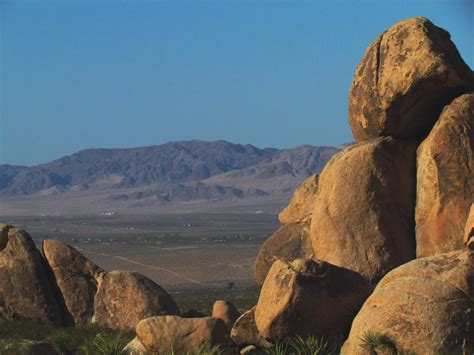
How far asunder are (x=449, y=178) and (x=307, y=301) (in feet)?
18.0

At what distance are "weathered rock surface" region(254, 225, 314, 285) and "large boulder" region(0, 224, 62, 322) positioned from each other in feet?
21.5

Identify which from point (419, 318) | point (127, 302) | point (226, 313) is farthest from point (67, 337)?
point (419, 318)

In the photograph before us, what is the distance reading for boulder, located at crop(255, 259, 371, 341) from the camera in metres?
21.0

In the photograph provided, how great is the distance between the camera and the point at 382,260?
79.7 ft

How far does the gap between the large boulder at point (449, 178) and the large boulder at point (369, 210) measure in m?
0.64

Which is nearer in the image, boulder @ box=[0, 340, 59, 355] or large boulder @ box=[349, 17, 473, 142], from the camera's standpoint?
boulder @ box=[0, 340, 59, 355]

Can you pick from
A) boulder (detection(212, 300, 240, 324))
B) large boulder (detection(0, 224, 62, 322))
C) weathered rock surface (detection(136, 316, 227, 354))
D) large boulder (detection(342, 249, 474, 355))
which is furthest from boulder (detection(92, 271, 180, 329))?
large boulder (detection(342, 249, 474, 355))

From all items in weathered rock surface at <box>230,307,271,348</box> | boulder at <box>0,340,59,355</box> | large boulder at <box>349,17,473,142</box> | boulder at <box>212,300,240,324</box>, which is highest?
large boulder at <box>349,17,473,142</box>

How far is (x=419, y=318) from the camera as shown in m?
17.8

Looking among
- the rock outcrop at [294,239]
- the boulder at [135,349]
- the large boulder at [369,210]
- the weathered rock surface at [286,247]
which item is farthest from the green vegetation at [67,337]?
the large boulder at [369,210]

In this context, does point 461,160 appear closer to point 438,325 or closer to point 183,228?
point 438,325

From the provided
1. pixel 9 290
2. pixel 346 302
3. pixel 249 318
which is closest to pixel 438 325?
pixel 346 302

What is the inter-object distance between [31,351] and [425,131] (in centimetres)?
1142

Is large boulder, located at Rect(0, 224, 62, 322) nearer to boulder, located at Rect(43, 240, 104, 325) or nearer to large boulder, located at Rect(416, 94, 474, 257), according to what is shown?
boulder, located at Rect(43, 240, 104, 325)
